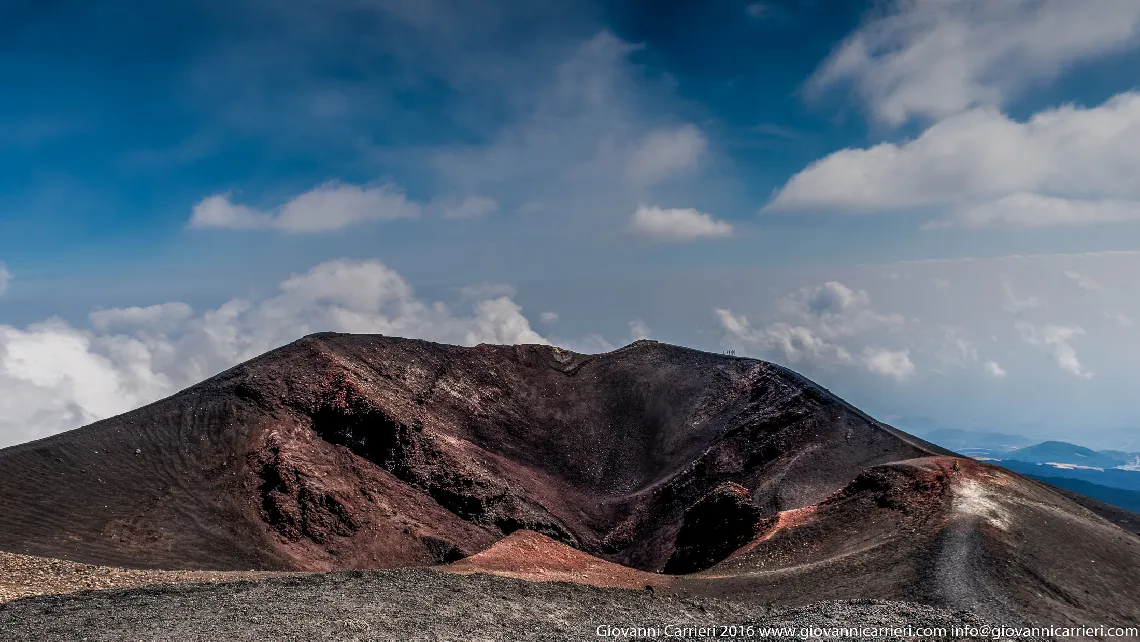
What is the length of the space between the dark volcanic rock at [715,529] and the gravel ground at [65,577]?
80.1 ft

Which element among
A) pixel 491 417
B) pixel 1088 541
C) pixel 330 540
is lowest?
pixel 330 540

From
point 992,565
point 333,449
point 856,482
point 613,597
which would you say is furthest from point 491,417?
point 992,565

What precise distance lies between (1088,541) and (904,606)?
13.0m

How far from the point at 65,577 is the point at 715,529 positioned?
32.0m

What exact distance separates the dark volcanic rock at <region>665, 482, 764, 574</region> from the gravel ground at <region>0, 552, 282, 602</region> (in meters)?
24.4

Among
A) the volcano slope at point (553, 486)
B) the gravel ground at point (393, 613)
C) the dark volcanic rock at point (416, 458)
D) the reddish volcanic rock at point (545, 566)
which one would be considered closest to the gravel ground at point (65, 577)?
the gravel ground at point (393, 613)

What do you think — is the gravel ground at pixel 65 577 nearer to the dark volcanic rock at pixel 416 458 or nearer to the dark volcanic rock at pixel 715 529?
the dark volcanic rock at pixel 416 458

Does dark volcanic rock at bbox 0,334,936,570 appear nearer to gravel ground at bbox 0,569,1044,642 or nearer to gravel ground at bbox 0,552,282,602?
gravel ground at bbox 0,552,282,602

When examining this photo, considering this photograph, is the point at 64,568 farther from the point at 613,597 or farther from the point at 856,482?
the point at 856,482

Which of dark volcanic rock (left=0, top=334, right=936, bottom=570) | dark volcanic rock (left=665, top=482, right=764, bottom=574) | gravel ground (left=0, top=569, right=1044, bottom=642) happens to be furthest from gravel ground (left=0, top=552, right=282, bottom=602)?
dark volcanic rock (left=665, top=482, right=764, bottom=574)

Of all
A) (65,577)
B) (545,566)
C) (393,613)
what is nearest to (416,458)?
(545,566)

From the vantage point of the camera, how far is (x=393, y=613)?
20734 millimetres

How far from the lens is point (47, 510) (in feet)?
113

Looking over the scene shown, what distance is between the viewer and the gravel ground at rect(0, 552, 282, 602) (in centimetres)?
2306
